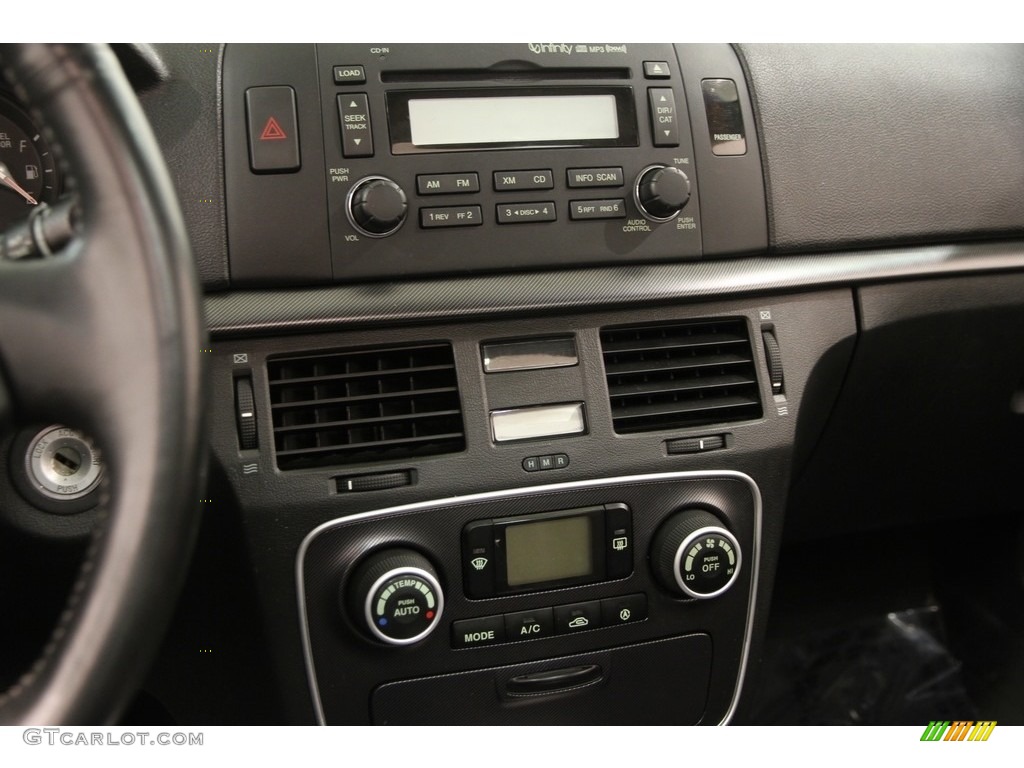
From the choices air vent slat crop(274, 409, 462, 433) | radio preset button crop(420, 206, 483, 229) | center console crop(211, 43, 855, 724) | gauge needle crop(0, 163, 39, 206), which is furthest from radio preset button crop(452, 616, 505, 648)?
gauge needle crop(0, 163, 39, 206)

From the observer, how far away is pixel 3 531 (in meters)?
1.05

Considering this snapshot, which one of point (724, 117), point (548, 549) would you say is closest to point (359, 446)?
point (548, 549)

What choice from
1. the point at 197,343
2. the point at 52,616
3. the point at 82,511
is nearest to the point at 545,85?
the point at 197,343

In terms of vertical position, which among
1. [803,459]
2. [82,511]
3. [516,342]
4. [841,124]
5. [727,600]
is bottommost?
[727,600]

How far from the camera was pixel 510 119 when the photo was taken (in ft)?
3.61

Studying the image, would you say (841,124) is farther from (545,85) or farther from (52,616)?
(52,616)

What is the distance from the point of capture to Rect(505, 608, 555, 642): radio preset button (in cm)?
113

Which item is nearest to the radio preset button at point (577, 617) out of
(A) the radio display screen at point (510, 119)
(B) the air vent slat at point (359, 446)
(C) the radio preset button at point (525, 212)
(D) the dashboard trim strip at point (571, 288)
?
(B) the air vent slat at point (359, 446)

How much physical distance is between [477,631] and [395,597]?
0.45 feet

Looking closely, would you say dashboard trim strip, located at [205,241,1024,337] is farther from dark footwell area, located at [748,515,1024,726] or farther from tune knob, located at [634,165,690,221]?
dark footwell area, located at [748,515,1024,726]

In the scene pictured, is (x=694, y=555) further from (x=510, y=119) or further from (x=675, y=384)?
(x=510, y=119)

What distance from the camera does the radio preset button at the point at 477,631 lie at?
1.12m

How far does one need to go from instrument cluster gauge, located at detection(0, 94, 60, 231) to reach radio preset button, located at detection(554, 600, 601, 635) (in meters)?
0.78

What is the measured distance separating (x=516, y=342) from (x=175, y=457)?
1.92 feet
